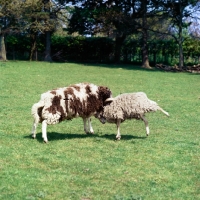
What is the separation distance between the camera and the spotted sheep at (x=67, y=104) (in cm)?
850

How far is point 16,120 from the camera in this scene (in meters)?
10.6

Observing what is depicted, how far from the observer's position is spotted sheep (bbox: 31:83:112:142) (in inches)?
335

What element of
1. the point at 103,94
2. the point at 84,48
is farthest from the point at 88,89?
the point at 84,48

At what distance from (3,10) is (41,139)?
75.9 ft

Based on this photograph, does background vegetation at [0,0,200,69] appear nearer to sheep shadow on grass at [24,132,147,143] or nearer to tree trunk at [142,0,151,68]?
tree trunk at [142,0,151,68]

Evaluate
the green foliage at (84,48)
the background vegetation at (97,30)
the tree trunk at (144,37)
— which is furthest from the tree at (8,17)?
the tree trunk at (144,37)

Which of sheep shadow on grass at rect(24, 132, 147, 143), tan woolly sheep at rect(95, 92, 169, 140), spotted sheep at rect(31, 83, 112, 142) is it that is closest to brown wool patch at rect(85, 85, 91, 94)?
spotted sheep at rect(31, 83, 112, 142)

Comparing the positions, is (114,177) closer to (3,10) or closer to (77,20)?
(3,10)

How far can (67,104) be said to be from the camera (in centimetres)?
857

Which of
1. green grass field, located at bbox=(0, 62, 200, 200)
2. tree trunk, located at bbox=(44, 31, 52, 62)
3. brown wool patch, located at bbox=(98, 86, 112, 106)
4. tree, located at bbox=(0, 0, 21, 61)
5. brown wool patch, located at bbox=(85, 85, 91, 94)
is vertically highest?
tree, located at bbox=(0, 0, 21, 61)

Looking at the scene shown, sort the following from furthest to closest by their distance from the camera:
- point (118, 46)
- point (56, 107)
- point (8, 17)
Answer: point (118, 46), point (8, 17), point (56, 107)

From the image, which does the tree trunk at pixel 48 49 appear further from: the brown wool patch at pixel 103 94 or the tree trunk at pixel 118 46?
the brown wool patch at pixel 103 94

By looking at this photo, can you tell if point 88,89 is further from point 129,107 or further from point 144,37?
point 144,37

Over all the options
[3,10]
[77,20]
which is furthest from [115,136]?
[77,20]
